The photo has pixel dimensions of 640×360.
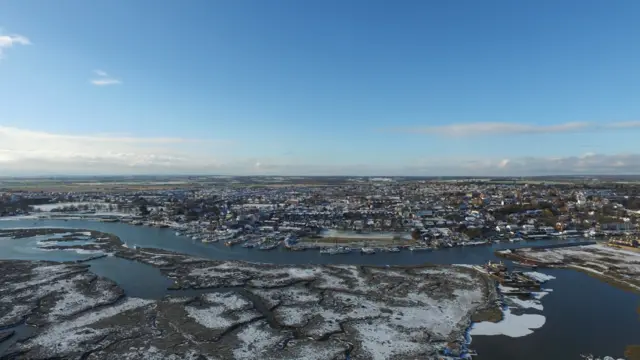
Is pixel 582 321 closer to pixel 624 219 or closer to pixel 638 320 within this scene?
pixel 638 320

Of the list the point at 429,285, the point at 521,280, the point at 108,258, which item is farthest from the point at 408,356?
the point at 108,258

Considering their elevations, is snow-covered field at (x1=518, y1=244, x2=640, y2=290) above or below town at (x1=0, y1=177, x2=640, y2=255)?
below

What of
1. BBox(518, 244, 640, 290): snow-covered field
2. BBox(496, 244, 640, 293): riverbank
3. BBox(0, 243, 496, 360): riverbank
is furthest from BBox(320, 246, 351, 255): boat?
BBox(518, 244, 640, 290): snow-covered field

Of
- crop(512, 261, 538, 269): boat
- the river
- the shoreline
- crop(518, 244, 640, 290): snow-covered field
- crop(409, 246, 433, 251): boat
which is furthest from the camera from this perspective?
crop(409, 246, 433, 251): boat

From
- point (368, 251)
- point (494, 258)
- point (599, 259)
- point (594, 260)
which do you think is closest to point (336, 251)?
point (368, 251)

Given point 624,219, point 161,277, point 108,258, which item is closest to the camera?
point 161,277

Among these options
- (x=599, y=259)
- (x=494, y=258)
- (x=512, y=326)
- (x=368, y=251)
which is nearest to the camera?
(x=512, y=326)

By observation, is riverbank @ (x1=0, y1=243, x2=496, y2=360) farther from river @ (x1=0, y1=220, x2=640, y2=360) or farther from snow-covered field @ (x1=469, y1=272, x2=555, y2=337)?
river @ (x1=0, y1=220, x2=640, y2=360)

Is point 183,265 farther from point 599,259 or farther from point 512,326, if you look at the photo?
point 599,259
